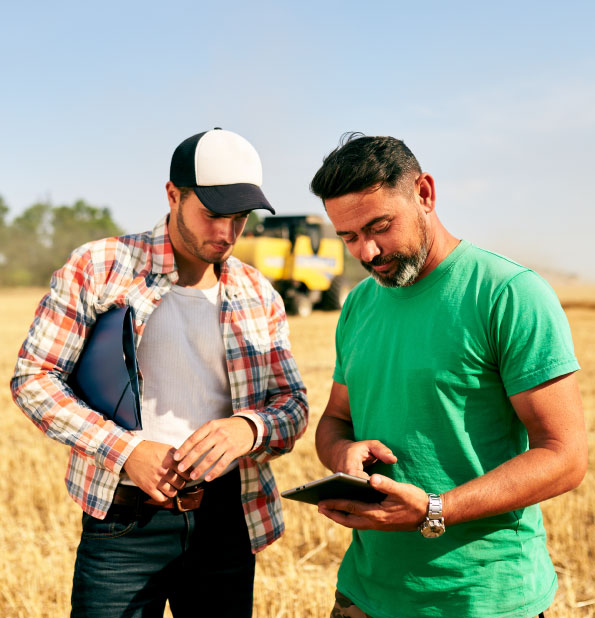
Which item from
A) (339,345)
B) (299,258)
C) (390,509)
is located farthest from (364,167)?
(299,258)

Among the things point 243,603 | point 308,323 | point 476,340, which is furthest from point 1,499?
point 308,323

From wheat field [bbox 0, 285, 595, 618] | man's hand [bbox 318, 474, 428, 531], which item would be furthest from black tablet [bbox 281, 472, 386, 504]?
wheat field [bbox 0, 285, 595, 618]

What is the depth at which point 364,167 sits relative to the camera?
1.88 meters

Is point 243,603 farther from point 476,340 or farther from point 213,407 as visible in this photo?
point 476,340

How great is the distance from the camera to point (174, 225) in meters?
2.41

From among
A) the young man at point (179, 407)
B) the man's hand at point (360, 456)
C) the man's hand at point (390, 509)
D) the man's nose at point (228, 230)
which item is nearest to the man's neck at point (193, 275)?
the young man at point (179, 407)

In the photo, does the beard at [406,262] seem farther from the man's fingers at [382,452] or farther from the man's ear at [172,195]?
the man's ear at [172,195]

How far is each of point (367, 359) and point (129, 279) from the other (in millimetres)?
890

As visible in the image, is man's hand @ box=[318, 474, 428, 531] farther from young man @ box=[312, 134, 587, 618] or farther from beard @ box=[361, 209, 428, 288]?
beard @ box=[361, 209, 428, 288]

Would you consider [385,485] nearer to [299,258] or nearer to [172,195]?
[172,195]

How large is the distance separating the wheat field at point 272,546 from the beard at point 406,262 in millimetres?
2491

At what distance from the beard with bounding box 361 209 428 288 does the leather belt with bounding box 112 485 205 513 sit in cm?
98

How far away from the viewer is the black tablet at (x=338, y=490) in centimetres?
166

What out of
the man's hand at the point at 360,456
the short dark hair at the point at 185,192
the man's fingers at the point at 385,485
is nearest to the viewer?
the man's fingers at the point at 385,485
